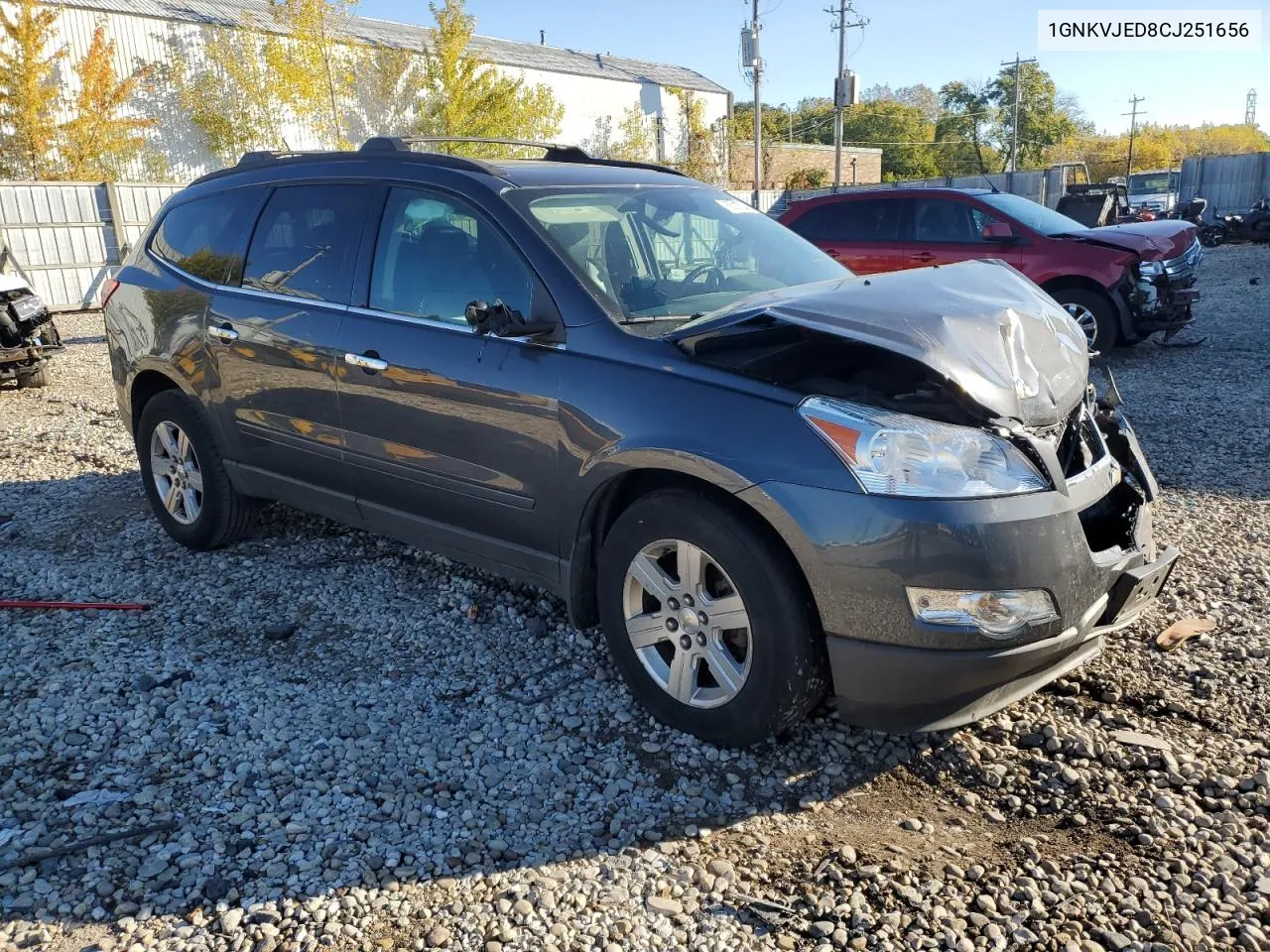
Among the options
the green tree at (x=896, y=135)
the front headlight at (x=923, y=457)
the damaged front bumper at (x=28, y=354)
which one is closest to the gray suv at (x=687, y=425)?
the front headlight at (x=923, y=457)

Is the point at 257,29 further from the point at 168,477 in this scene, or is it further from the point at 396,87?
the point at 168,477

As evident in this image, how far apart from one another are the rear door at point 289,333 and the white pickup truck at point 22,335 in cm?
609

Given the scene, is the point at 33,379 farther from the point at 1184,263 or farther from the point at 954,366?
the point at 1184,263

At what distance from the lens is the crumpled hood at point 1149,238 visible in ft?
30.9

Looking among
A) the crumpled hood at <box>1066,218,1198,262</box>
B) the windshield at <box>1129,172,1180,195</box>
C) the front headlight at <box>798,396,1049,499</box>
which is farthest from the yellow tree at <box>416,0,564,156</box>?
the front headlight at <box>798,396,1049,499</box>

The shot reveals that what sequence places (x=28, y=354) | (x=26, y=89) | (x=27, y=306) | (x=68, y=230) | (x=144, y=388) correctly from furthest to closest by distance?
(x=26, y=89)
(x=68, y=230)
(x=27, y=306)
(x=28, y=354)
(x=144, y=388)

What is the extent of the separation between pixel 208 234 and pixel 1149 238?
28.7ft

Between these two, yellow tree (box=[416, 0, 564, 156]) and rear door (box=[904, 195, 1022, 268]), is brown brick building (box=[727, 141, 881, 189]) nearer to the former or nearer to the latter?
yellow tree (box=[416, 0, 564, 156])

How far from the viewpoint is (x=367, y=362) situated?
3873mm

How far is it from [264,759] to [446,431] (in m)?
1.30

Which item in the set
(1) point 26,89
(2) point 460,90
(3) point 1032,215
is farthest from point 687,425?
(2) point 460,90

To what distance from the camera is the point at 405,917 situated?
8.12 ft

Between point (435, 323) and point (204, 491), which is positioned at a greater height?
point (435, 323)

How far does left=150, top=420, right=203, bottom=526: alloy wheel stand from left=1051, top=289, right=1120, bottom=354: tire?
26.4 ft
